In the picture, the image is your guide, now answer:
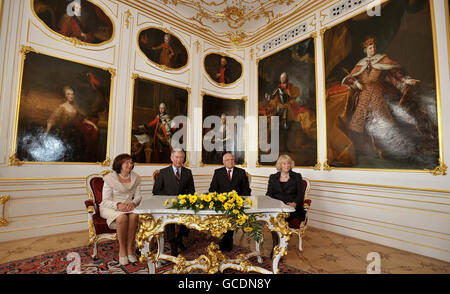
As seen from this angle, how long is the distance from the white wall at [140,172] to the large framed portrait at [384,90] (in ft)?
0.56

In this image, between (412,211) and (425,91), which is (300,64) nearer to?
(425,91)

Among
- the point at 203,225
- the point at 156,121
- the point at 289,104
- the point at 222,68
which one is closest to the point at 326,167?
the point at 289,104

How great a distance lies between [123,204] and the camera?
10.3 ft

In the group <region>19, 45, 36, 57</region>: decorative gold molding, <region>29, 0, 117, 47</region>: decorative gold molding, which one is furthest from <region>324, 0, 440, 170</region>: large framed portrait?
<region>19, 45, 36, 57</region>: decorative gold molding

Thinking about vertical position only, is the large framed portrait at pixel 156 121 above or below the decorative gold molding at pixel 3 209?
above

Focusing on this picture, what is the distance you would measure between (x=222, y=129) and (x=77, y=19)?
15.7 ft

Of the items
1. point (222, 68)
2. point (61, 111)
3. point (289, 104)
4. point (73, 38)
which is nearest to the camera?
point (61, 111)

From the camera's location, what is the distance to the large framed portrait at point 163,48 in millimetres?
5977

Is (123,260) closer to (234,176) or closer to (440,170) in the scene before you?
(234,176)

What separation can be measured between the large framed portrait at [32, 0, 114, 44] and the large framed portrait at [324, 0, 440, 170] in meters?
5.76

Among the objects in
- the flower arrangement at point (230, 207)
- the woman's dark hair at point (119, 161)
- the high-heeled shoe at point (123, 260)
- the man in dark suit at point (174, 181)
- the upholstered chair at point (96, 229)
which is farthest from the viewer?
the man in dark suit at point (174, 181)

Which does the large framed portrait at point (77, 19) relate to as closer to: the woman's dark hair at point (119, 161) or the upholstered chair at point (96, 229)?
the woman's dark hair at point (119, 161)

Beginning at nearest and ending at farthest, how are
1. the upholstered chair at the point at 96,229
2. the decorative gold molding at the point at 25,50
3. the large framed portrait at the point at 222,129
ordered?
1. the upholstered chair at the point at 96,229
2. the decorative gold molding at the point at 25,50
3. the large framed portrait at the point at 222,129

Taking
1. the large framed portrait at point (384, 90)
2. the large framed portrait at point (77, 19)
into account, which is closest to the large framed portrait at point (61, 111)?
the large framed portrait at point (77, 19)
